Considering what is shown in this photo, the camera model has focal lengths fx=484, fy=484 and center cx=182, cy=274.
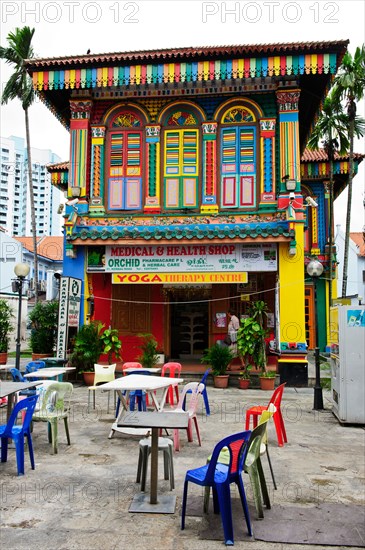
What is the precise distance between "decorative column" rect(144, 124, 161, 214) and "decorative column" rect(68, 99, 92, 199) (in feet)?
5.98

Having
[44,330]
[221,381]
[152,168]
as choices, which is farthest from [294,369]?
[44,330]

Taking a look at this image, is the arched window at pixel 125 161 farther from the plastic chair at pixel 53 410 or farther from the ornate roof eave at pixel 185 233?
the plastic chair at pixel 53 410

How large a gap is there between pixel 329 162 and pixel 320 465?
16.2 meters

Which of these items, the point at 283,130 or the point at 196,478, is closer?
the point at 196,478

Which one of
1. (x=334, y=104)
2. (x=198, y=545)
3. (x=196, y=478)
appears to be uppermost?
(x=334, y=104)

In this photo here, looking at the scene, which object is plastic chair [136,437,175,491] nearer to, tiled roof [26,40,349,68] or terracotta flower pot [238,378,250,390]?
terracotta flower pot [238,378,250,390]

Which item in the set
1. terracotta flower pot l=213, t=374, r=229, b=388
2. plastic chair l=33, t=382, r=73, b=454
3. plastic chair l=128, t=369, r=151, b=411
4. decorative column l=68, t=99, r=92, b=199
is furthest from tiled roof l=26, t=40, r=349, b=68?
plastic chair l=33, t=382, r=73, b=454

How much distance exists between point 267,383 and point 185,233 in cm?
456

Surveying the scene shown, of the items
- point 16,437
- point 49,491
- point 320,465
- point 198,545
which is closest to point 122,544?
point 198,545

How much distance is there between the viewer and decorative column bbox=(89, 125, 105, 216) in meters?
14.4

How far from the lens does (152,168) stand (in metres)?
14.4

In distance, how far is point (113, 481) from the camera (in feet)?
18.3

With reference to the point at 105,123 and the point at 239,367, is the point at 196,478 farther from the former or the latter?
the point at 105,123

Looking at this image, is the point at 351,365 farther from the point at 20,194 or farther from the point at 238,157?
the point at 20,194
